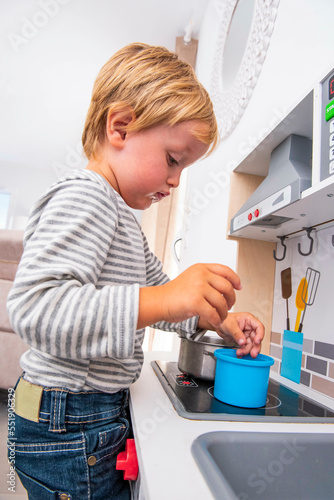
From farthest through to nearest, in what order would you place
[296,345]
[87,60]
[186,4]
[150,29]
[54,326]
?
[87,60] → [150,29] → [186,4] → [296,345] → [54,326]

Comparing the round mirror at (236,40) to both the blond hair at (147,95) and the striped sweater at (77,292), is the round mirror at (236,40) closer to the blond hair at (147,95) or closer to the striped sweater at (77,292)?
the blond hair at (147,95)

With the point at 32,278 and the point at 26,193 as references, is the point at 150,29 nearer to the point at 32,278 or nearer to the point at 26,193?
the point at 32,278

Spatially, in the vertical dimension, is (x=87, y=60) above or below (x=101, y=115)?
above

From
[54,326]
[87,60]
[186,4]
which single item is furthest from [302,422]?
[87,60]

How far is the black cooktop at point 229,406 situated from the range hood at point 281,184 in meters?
0.38

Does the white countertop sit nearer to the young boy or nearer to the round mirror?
the young boy

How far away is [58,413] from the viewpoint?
1.66 ft

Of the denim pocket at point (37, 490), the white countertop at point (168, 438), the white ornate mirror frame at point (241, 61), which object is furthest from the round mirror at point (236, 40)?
the denim pocket at point (37, 490)

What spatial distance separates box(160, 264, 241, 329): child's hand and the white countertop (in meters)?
0.15

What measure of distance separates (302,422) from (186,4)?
2603 mm

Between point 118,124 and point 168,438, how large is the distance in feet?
1.81

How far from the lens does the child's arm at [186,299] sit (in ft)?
1.43

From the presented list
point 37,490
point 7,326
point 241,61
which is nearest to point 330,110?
point 37,490

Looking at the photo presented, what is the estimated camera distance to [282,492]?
460 mm
